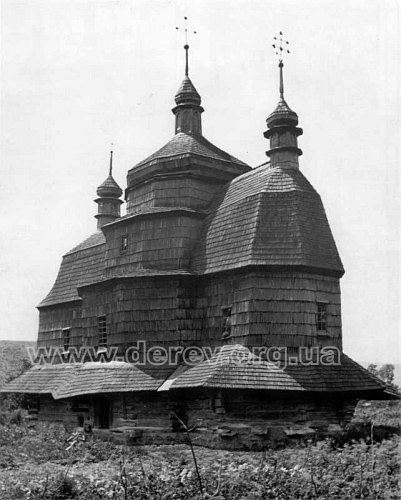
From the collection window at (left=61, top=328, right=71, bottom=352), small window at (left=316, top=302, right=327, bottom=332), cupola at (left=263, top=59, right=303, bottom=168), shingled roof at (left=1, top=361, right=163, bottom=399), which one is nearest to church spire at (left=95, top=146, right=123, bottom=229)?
window at (left=61, top=328, right=71, bottom=352)

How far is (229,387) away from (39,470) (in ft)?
17.1

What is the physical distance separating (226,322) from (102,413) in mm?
5410

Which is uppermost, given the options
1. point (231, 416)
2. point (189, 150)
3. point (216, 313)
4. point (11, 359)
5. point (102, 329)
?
point (189, 150)

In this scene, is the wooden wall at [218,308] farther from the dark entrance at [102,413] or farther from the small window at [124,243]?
the dark entrance at [102,413]

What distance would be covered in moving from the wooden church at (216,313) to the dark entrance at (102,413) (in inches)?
1.3

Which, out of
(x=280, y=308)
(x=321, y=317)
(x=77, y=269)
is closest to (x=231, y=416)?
(x=280, y=308)

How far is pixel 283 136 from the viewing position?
67.7 feet

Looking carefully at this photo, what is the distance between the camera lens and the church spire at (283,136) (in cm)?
2042

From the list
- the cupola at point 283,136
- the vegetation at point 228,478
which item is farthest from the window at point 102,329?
the cupola at point 283,136

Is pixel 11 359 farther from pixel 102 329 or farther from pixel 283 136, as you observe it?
pixel 283 136

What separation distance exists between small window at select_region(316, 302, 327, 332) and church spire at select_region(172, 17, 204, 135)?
10015mm

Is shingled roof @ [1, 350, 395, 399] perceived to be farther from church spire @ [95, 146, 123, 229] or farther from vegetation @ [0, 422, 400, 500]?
church spire @ [95, 146, 123, 229]

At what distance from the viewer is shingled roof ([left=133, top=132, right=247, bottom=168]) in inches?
869

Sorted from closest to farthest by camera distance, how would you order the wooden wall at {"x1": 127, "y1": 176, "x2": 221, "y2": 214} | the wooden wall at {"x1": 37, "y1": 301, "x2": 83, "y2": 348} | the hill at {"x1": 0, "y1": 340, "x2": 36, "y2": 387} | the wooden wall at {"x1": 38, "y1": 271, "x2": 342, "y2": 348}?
the wooden wall at {"x1": 38, "y1": 271, "x2": 342, "y2": 348}, the wooden wall at {"x1": 127, "y1": 176, "x2": 221, "y2": 214}, the wooden wall at {"x1": 37, "y1": 301, "x2": 83, "y2": 348}, the hill at {"x1": 0, "y1": 340, "x2": 36, "y2": 387}
